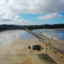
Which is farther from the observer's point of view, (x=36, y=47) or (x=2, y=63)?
(x=36, y=47)

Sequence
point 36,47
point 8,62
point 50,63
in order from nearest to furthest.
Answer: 1. point 50,63
2. point 8,62
3. point 36,47

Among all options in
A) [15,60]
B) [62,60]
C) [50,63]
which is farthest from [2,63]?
[62,60]

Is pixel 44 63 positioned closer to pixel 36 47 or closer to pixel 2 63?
pixel 2 63

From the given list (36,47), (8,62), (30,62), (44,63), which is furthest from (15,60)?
(36,47)

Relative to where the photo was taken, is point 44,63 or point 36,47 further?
point 36,47

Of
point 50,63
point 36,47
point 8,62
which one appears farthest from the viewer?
point 36,47

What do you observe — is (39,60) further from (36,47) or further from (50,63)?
(36,47)

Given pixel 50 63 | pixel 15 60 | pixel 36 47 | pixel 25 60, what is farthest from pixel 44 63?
pixel 36 47
